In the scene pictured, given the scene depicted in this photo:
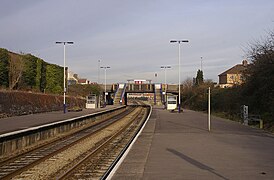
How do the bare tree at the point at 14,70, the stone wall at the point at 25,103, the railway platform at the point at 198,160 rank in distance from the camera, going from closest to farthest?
the railway platform at the point at 198,160 < the stone wall at the point at 25,103 < the bare tree at the point at 14,70

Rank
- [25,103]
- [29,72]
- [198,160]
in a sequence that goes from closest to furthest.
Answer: [198,160], [25,103], [29,72]

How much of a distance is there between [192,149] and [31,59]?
43842mm

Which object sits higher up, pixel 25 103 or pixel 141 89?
pixel 141 89

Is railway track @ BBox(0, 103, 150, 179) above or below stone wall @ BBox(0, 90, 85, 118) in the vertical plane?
below

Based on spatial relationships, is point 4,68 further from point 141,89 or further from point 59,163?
point 141,89

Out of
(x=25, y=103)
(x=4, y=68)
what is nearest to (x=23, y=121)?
(x=25, y=103)

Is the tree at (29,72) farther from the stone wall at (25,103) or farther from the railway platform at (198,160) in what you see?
the railway platform at (198,160)

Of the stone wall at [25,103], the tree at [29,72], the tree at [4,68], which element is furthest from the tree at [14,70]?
the stone wall at [25,103]

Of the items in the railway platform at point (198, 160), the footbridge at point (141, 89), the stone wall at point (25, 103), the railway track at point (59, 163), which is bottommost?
the railway track at point (59, 163)

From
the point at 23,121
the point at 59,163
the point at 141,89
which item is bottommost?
the point at 59,163

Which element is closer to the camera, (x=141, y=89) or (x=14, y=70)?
(x=14, y=70)

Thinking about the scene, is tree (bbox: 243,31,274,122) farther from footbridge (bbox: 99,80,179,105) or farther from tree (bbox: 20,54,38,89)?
footbridge (bbox: 99,80,179,105)

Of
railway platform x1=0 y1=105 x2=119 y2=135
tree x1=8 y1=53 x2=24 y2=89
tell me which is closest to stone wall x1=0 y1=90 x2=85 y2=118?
railway platform x1=0 y1=105 x2=119 y2=135

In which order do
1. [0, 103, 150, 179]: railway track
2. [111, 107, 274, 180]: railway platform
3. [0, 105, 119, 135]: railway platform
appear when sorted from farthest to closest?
[0, 105, 119, 135]: railway platform
[0, 103, 150, 179]: railway track
[111, 107, 274, 180]: railway platform
